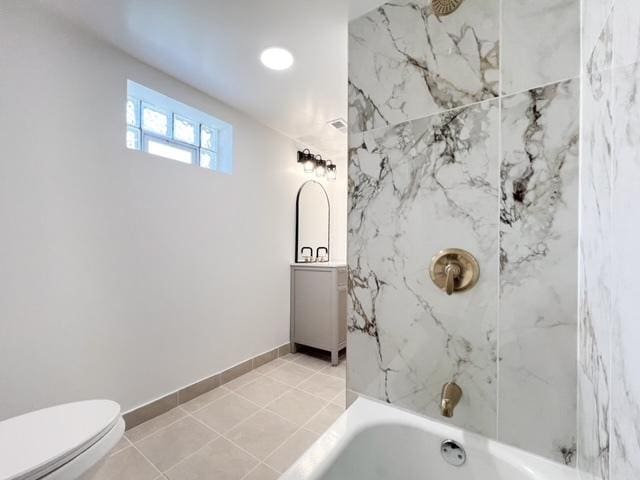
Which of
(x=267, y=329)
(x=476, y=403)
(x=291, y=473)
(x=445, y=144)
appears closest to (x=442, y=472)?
(x=476, y=403)

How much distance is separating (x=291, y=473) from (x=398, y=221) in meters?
0.86

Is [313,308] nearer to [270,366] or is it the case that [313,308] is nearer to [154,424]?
[270,366]

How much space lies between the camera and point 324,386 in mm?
2068

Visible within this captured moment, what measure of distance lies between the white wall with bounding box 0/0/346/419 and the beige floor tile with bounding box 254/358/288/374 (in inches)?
10.9

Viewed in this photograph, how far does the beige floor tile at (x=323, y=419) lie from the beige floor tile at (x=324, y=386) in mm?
109

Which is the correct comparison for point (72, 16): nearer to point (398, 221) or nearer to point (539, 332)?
point (398, 221)

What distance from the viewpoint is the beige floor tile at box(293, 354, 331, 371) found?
95.2 inches

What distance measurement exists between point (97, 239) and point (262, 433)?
146 centimetres

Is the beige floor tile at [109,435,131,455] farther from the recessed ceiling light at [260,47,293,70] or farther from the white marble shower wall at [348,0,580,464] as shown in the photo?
the recessed ceiling light at [260,47,293,70]

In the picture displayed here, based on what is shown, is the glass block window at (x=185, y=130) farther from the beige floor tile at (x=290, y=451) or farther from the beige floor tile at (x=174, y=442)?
the beige floor tile at (x=290, y=451)

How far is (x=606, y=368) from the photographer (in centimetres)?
50

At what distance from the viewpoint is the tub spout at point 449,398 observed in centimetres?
81

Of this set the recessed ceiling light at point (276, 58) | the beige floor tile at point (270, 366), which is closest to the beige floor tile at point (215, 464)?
the beige floor tile at point (270, 366)

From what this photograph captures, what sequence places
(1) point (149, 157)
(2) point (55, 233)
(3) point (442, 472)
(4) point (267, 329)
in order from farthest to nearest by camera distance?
(4) point (267, 329), (1) point (149, 157), (2) point (55, 233), (3) point (442, 472)
